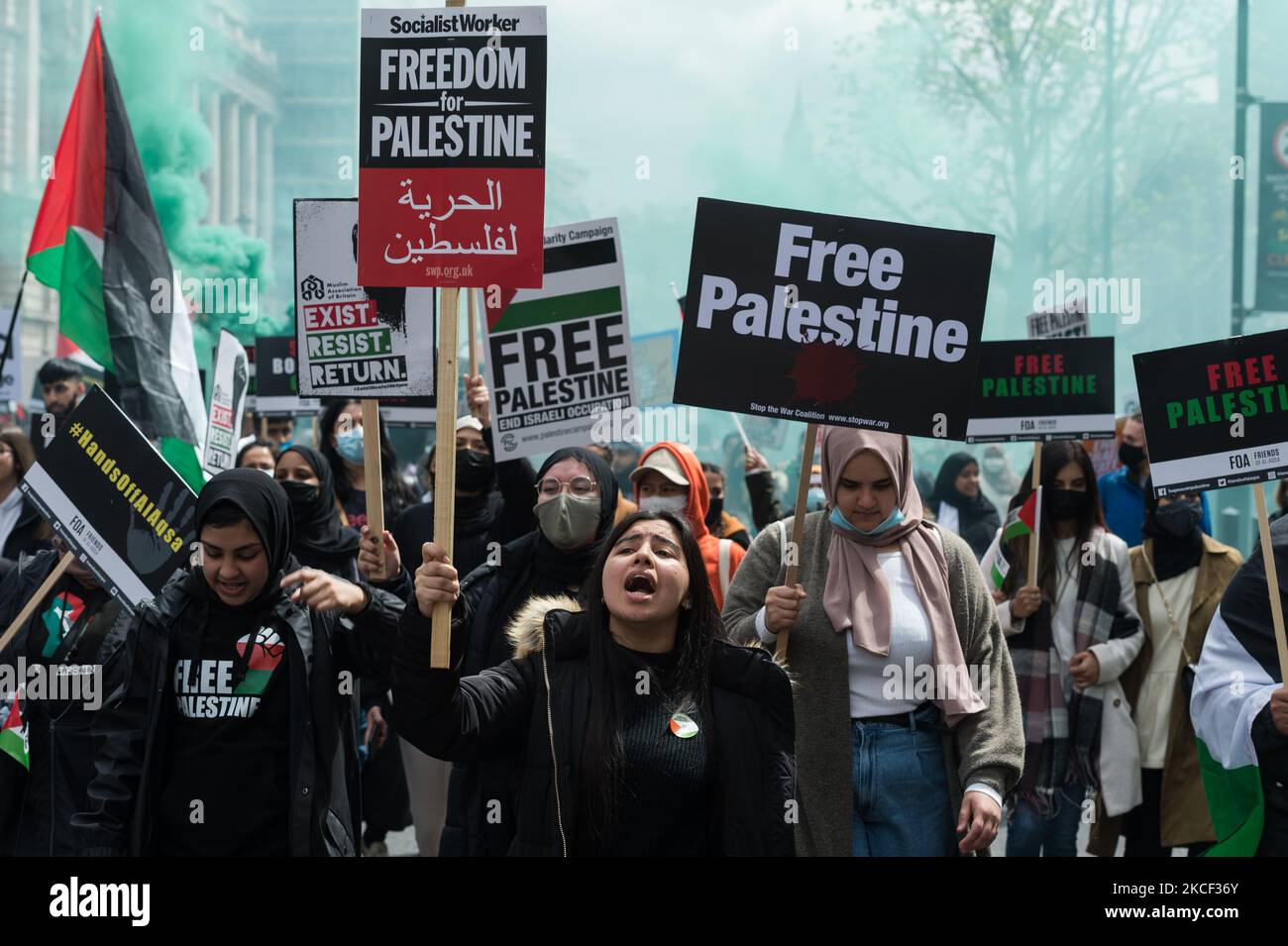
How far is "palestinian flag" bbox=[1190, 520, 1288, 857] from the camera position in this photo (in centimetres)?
398

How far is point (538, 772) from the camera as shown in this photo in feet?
10.5

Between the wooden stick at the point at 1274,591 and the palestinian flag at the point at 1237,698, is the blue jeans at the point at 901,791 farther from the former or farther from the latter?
the wooden stick at the point at 1274,591

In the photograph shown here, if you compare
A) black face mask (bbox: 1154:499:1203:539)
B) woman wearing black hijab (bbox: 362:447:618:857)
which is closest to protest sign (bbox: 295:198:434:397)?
woman wearing black hijab (bbox: 362:447:618:857)

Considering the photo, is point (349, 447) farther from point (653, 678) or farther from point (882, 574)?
point (653, 678)

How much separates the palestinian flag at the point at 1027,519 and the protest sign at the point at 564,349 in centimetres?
160

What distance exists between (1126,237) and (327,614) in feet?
93.6

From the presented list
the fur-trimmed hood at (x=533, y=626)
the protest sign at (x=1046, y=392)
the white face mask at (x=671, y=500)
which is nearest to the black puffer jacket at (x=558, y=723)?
the fur-trimmed hood at (x=533, y=626)

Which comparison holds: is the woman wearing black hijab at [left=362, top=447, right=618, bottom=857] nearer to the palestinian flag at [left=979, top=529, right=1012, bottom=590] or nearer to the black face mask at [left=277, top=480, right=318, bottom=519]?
the black face mask at [left=277, top=480, right=318, bottom=519]

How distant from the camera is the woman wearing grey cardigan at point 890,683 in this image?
4.01 meters

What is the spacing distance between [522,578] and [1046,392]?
110 inches

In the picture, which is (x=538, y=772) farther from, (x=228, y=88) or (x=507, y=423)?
(x=228, y=88)

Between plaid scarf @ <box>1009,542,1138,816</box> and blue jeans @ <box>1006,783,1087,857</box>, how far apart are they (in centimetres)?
4

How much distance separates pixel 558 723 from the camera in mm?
3205
